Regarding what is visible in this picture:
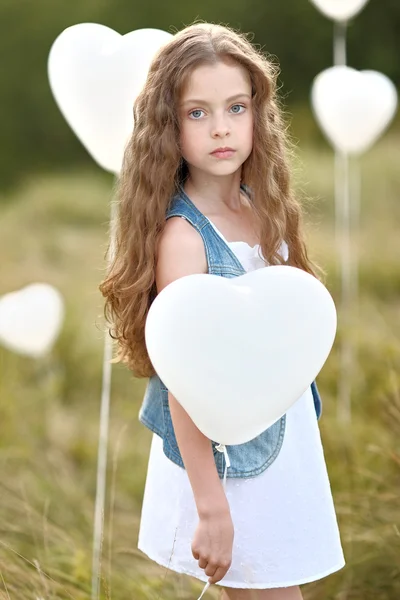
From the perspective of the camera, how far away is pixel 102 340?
3938 millimetres

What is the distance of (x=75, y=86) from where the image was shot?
1.71 metres

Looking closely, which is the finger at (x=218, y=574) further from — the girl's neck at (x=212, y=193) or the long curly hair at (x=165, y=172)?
the girl's neck at (x=212, y=193)

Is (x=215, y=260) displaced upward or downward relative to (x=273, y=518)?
upward

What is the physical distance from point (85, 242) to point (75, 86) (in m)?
3.99

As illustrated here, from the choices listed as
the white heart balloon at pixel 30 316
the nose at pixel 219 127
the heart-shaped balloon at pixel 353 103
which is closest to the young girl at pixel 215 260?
the nose at pixel 219 127

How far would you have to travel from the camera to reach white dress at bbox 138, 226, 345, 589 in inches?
52.0

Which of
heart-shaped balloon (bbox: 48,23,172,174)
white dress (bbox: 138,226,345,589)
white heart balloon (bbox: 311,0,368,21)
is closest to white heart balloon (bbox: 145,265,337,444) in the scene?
white dress (bbox: 138,226,345,589)

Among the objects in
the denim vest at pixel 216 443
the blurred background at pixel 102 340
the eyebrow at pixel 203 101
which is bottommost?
the blurred background at pixel 102 340

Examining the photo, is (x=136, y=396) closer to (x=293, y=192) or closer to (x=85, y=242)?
(x=293, y=192)

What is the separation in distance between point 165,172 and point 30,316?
1100 millimetres

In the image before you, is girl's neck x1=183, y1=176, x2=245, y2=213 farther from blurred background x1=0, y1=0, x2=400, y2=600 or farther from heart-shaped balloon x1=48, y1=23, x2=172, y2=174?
heart-shaped balloon x1=48, y1=23, x2=172, y2=174

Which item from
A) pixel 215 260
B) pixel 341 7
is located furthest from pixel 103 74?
pixel 341 7

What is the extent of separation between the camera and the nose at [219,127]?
1.27m

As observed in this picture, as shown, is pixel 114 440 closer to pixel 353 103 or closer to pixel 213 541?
pixel 353 103
